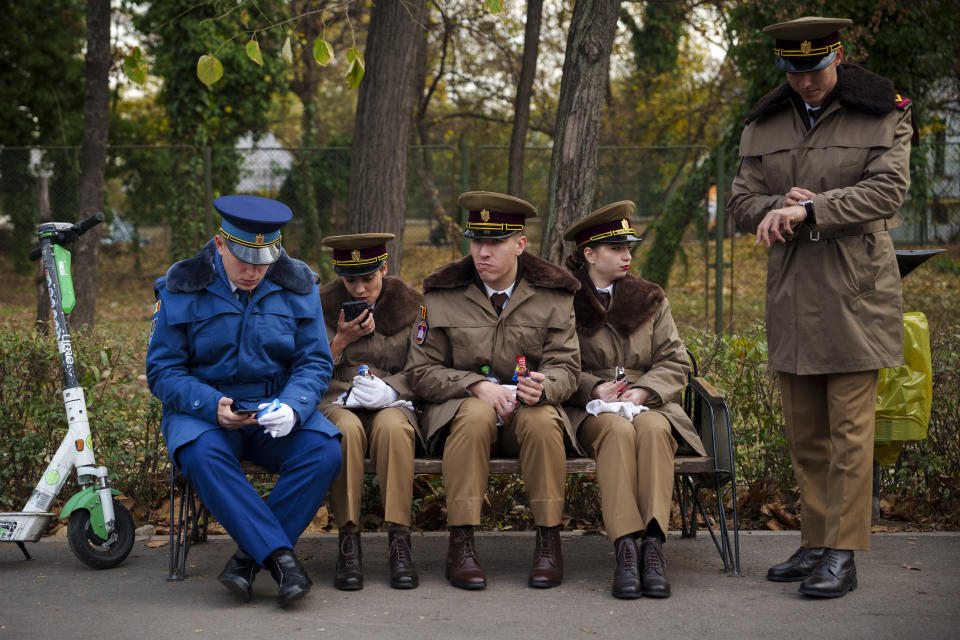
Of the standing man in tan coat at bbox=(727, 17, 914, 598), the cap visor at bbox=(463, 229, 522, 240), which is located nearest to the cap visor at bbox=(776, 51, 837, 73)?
the standing man in tan coat at bbox=(727, 17, 914, 598)

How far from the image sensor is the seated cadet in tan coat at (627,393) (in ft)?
14.5

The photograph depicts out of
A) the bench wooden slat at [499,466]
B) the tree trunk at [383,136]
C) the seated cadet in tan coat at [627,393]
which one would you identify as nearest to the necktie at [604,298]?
the seated cadet in tan coat at [627,393]

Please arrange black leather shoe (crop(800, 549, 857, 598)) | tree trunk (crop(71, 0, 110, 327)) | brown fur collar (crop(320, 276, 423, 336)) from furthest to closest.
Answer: tree trunk (crop(71, 0, 110, 327)) < brown fur collar (crop(320, 276, 423, 336)) < black leather shoe (crop(800, 549, 857, 598))

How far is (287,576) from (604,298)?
6.72ft

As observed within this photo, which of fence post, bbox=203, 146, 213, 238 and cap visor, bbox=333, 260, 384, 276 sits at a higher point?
fence post, bbox=203, 146, 213, 238

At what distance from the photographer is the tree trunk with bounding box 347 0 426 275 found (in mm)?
7789

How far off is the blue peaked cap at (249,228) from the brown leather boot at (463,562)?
1.45m

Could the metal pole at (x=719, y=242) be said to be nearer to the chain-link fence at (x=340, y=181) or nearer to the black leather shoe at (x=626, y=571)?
the chain-link fence at (x=340, y=181)

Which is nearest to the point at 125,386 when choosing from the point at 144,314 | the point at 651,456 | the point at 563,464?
the point at 563,464

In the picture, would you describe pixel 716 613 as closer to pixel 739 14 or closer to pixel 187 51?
pixel 739 14

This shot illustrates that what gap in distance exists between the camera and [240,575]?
428 centimetres

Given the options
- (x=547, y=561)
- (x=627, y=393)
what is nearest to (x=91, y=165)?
(x=627, y=393)

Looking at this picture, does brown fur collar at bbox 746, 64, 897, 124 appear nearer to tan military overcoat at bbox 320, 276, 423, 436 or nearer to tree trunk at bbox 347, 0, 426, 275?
tan military overcoat at bbox 320, 276, 423, 436

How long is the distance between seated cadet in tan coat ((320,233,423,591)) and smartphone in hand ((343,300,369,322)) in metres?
0.03
